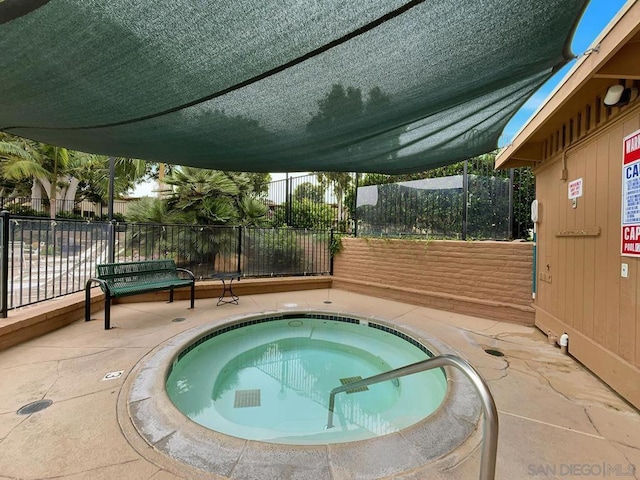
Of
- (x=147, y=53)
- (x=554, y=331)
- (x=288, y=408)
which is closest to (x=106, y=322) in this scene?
(x=288, y=408)

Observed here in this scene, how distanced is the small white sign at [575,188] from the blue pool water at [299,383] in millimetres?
2429

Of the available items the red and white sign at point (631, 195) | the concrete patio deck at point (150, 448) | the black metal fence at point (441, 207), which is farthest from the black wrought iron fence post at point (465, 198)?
the red and white sign at point (631, 195)

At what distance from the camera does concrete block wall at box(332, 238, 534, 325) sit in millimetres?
4266

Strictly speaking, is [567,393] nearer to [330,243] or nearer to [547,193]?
[547,193]

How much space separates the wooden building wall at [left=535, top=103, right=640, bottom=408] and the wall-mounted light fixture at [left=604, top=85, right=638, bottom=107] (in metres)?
0.09

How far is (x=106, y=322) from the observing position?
11.6 feet

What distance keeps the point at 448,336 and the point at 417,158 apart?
2.34 meters

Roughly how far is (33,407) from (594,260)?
4903 millimetres

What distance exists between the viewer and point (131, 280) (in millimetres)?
4234

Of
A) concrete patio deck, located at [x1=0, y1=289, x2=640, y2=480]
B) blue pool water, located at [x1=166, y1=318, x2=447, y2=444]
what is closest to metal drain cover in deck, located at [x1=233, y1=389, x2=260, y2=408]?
blue pool water, located at [x1=166, y1=318, x2=447, y2=444]

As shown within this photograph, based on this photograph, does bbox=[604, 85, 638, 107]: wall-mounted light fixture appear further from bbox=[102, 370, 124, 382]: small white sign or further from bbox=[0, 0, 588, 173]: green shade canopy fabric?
bbox=[102, 370, 124, 382]: small white sign

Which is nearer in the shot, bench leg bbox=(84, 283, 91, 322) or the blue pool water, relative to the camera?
the blue pool water

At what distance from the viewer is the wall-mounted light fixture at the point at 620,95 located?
7.06 ft

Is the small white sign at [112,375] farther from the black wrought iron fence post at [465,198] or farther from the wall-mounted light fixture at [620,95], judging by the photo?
the black wrought iron fence post at [465,198]
